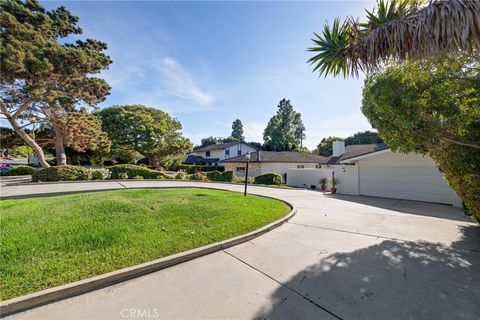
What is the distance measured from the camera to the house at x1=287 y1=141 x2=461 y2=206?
36.2 ft

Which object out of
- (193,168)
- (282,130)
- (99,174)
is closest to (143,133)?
(193,168)

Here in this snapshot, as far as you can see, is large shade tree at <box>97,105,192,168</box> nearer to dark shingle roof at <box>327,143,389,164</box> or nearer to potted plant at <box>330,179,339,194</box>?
dark shingle roof at <box>327,143,389,164</box>

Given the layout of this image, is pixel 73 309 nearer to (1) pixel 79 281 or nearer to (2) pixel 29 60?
(1) pixel 79 281

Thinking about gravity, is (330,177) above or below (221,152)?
below

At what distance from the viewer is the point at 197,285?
10.4 ft

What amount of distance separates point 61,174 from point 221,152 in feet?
89.3

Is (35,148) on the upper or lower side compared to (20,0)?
lower

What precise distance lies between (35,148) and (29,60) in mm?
8473

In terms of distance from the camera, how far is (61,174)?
628 inches

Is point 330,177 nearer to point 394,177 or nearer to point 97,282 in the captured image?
point 394,177

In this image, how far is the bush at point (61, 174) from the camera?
50.3ft

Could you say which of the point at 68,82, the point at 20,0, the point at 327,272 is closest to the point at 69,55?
the point at 68,82

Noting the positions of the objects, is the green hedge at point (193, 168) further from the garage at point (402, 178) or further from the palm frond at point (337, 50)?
the palm frond at point (337, 50)

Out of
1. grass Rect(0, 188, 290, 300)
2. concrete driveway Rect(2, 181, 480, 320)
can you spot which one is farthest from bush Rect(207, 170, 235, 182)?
concrete driveway Rect(2, 181, 480, 320)
